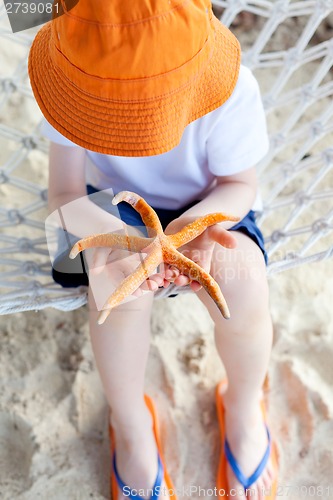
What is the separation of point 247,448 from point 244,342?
0.69ft

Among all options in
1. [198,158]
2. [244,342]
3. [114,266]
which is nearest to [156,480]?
[244,342]

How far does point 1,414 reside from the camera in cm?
95

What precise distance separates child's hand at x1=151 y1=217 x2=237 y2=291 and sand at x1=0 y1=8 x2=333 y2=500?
35 centimetres

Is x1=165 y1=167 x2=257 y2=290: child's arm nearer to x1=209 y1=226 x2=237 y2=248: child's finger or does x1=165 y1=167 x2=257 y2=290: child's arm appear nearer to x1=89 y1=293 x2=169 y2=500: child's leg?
x1=209 y1=226 x2=237 y2=248: child's finger

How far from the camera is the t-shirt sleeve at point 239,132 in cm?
73

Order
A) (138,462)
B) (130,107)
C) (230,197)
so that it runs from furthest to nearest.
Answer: (138,462) < (230,197) < (130,107)

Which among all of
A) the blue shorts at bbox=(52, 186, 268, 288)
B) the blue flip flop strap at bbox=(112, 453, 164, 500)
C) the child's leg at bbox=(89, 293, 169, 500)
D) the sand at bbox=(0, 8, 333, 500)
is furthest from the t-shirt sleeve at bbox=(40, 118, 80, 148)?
the blue flip flop strap at bbox=(112, 453, 164, 500)

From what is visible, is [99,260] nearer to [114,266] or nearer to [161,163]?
[114,266]

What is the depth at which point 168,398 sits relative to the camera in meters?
0.98

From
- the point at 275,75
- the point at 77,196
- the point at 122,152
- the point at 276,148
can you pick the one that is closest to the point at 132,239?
the point at 122,152

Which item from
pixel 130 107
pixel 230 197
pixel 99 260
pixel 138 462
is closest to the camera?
pixel 130 107

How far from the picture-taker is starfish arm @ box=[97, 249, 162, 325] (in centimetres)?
55

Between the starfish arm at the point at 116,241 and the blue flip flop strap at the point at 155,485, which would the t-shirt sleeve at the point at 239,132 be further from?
the blue flip flop strap at the point at 155,485

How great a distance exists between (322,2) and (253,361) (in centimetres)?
57
